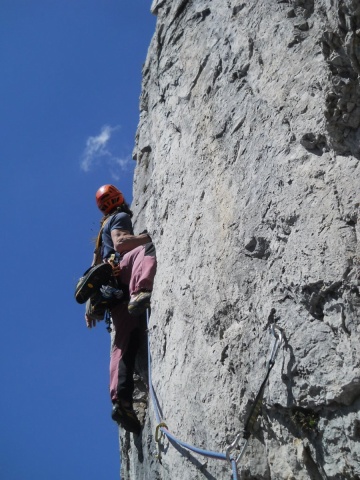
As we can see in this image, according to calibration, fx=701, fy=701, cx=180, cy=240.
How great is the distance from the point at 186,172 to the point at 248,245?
1.57 meters

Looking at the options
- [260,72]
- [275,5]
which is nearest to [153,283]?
[260,72]

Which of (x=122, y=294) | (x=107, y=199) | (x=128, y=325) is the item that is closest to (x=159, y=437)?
(x=128, y=325)

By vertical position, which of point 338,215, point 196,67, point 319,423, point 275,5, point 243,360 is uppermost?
point 196,67

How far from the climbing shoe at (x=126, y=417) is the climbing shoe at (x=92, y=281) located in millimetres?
1192

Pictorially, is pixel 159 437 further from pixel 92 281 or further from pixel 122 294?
pixel 92 281

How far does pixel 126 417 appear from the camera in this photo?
22.7ft

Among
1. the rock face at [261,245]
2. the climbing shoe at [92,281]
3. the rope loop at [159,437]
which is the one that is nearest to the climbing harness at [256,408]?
the rock face at [261,245]

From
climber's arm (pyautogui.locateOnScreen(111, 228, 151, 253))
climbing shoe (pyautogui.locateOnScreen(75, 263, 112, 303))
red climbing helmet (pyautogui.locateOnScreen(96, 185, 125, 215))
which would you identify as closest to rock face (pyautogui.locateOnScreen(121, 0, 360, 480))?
climber's arm (pyautogui.locateOnScreen(111, 228, 151, 253))

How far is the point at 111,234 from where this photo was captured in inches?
312

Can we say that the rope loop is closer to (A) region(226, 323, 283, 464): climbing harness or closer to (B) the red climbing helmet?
(A) region(226, 323, 283, 464): climbing harness

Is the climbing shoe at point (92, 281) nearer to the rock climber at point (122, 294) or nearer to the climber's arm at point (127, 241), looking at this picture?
the rock climber at point (122, 294)

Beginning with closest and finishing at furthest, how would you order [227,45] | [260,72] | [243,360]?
[243,360], [260,72], [227,45]

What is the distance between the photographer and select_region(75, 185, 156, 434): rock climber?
6965 mm

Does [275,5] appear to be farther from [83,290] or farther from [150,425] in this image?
[150,425]
